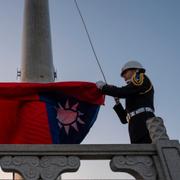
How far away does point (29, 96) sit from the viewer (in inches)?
345

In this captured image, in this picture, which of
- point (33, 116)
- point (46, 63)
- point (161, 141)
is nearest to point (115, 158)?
point (161, 141)

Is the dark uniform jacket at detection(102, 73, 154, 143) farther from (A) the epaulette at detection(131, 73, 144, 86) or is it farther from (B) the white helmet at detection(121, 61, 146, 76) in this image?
(B) the white helmet at detection(121, 61, 146, 76)

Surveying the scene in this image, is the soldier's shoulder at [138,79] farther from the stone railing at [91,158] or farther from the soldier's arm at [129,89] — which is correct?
the stone railing at [91,158]

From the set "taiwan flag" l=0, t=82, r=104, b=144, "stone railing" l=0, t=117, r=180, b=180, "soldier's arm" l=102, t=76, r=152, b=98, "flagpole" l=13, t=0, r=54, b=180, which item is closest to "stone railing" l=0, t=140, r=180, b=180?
"stone railing" l=0, t=117, r=180, b=180

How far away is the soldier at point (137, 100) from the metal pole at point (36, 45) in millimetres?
4093

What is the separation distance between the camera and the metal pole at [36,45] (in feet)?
36.3

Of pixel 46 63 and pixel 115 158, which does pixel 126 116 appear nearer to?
pixel 115 158

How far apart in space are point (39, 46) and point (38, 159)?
24.8ft

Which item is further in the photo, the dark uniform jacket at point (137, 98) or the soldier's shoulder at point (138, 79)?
the soldier's shoulder at point (138, 79)

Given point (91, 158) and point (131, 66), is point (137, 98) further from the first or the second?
point (91, 158)

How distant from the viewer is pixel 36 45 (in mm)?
12227

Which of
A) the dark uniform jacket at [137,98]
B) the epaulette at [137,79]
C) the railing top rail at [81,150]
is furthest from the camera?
the epaulette at [137,79]

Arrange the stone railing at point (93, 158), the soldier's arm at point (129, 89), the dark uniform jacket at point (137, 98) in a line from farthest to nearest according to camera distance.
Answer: the soldier's arm at point (129, 89) < the dark uniform jacket at point (137, 98) < the stone railing at point (93, 158)

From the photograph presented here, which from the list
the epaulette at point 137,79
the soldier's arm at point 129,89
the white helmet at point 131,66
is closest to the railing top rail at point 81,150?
the soldier's arm at point 129,89
